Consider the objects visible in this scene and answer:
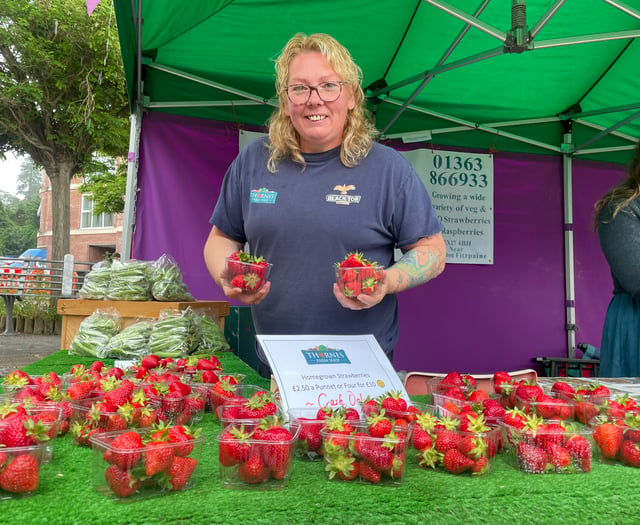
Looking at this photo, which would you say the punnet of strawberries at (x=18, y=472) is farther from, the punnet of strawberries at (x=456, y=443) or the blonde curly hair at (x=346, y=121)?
the blonde curly hair at (x=346, y=121)

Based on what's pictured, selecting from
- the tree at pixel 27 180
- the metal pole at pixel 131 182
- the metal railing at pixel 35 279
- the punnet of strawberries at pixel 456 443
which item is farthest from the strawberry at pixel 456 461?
the tree at pixel 27 180

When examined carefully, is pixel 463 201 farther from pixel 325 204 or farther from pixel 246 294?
pixel 246 294

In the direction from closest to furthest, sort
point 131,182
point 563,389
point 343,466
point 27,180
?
point 343,466 < point 563,389 < point 131,182 < point 27,180

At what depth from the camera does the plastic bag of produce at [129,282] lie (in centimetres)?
358

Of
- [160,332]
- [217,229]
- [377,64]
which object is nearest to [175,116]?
[377,64]

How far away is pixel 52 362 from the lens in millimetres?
2744

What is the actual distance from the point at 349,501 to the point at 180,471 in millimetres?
296

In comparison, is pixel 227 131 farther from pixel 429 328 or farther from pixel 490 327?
pixel 490 327

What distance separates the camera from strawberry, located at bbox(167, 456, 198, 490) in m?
0.93

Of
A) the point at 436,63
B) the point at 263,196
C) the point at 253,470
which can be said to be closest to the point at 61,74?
the point at 436,63

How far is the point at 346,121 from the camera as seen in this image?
2.01 m

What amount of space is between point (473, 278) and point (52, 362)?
431cm

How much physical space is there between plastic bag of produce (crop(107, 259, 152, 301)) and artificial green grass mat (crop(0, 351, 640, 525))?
2.61 m

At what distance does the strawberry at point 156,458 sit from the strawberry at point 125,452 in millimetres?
15
